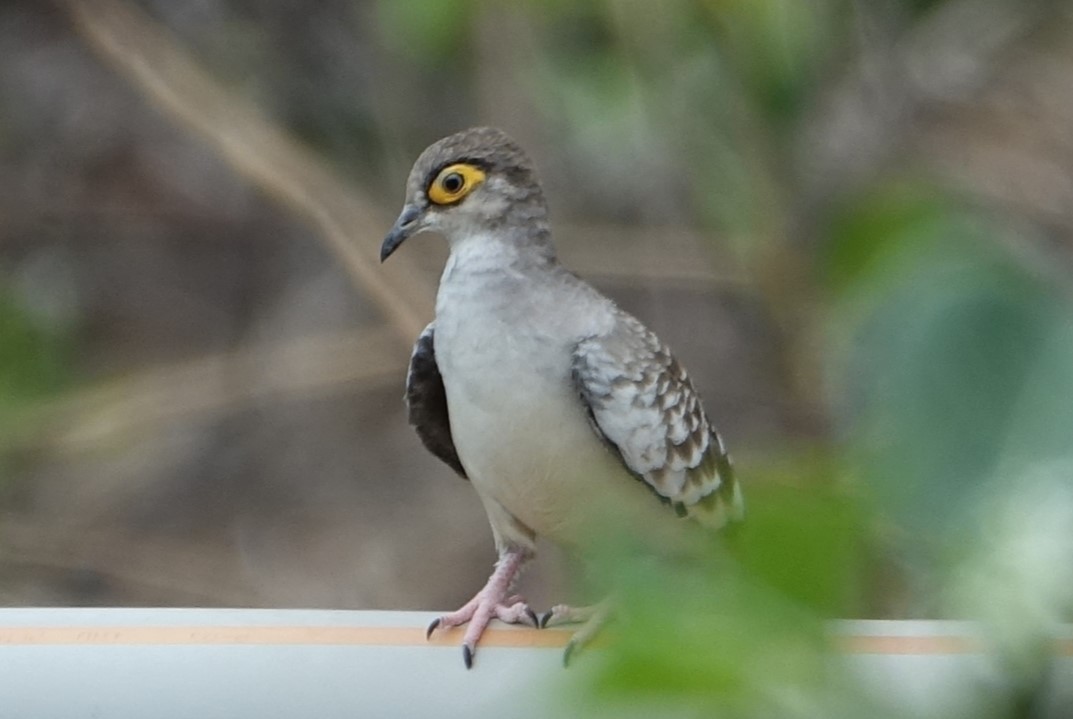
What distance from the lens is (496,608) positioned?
2.37 metres

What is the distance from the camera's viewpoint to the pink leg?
2021 millimetres

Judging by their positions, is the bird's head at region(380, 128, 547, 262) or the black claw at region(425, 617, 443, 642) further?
the bird's head at region(380, 128, 547, 262)

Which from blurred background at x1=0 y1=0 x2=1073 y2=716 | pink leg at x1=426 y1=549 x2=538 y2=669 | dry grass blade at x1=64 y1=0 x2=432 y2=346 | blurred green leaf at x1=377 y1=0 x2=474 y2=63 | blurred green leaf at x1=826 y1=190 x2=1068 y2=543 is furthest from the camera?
dry grass blade at x1=64 y1=0 x2=432 y2=346

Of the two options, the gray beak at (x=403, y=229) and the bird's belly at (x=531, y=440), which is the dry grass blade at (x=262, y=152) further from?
the bird's belly at (x=531, y=440)

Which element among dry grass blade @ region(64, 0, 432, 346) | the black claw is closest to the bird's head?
the black claw

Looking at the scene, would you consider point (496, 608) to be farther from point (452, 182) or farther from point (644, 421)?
point (452, 182)

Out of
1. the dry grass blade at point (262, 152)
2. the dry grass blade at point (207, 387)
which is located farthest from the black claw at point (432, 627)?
the dry grass blade at point (207, 387)

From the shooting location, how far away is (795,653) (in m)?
0.47

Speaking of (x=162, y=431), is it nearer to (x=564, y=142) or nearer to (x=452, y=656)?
(x=564, y=142)

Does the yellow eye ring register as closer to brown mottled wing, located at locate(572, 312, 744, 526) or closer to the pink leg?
brown mottled wing, located at locate(572, 312, 744, 526)

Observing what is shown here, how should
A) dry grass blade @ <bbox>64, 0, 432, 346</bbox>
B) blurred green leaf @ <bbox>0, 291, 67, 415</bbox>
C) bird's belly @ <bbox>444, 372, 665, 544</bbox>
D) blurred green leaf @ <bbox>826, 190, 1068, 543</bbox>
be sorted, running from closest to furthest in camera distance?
blurred green leaf @ <bbox>826, 190, 1068, 543</bbox> < bird's belly @ <bbox>444, 372, 665, 544</bbox> < blurred green leaf @ <bbox>0, 291, 67, 415</bbox> < dry grass blade @ <bbox>64, 0, 432, 346</bbox>

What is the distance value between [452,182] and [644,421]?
1.61 feet

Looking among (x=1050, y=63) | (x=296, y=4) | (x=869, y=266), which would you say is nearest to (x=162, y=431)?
(x=296, y=4)

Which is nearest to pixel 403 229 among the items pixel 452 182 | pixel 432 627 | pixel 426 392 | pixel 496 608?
pixel 452 182
